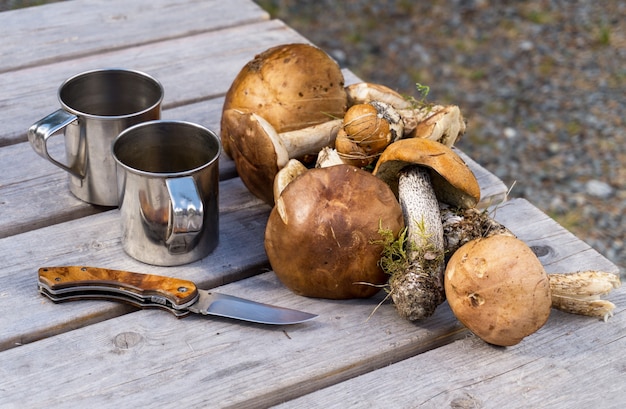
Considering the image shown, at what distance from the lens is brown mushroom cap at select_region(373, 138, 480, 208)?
3.75ft

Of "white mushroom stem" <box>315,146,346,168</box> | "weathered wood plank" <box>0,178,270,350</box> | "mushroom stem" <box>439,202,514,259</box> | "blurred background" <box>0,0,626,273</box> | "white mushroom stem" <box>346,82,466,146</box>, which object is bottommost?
"blurred background" <box>0,0,626,273</box>

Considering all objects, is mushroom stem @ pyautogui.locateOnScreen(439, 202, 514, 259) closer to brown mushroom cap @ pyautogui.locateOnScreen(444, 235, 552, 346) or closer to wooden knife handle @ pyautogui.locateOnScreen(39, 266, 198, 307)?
brown mushroom cap @ pyautogui.locateOnScreen(444, 235, 552, 346)

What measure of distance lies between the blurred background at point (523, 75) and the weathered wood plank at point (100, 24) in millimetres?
780

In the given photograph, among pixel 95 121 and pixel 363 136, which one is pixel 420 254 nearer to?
pixel 363 136

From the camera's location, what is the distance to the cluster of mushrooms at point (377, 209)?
3.38 ft

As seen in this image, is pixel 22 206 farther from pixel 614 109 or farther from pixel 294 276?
pixel 614 109

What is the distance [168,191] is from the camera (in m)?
1.12

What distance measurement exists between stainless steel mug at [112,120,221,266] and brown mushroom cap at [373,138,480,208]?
10.4 inches

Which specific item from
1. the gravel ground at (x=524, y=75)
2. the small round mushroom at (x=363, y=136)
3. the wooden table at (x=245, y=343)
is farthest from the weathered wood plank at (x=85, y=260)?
the gravel ground at (x=524, y=75)

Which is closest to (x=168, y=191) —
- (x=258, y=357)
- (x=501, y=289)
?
(x=258, y=357)

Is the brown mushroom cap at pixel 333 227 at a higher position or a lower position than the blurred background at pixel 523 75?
higher

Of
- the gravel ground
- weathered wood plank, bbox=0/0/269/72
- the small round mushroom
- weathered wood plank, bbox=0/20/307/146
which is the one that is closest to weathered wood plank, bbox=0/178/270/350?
the small round mushroom

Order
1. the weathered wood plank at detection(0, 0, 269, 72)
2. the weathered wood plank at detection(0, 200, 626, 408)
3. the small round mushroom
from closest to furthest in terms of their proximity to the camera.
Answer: the weathered wood plank at detection(0, 200, 626, 408) < the small round mushroom < the weathered wood plank at detection(0, 0, 269, 72)

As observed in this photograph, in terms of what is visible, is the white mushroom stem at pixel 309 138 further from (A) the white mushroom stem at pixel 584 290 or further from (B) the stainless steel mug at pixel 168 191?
(A) the white mushroom stem at pixel 584 290
